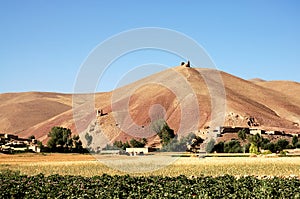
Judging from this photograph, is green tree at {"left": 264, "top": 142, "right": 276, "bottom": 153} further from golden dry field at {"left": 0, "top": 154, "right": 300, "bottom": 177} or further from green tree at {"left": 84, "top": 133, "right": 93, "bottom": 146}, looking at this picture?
green tree at {"left": 84, "top": 133, "right": 93, "bottom": 146}

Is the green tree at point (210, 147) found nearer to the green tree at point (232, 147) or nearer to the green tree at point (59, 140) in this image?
the green tree at point (232, 147)

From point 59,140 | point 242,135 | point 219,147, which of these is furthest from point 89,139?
point 242,135

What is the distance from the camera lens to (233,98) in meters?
196

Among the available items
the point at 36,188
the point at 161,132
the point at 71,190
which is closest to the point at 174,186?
the point at 71,190

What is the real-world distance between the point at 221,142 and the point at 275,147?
528 inches

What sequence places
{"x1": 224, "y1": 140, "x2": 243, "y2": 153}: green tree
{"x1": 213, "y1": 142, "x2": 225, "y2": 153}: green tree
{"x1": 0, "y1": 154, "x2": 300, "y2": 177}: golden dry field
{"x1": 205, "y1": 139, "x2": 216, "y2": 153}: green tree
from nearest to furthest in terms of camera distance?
{"x1": 0, "y1": 154, "x2": 300, "y2": 177}: golden dry field, {"x1": 224, "y1": 140, "x2": 243, "y2": 153}: green tree, {"x1": 205, "y1": 139, "x2": 216, "y2": 153}: green tree, {"x1": 213, "y1": 142, "x2": 225, "y2": 153}: green tree

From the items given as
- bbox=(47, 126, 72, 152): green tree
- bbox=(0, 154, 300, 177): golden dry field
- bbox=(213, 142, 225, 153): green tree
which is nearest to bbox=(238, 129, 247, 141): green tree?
bbox=(213, 142, 225, 153): green tree

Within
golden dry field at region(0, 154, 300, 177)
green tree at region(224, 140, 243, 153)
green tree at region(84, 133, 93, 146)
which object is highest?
green tree at region(84, 133, 93, 146)

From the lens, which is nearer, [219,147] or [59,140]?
[219,147]

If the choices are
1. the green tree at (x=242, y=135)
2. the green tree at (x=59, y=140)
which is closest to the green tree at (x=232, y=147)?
the green tree at (x=242, y=135)

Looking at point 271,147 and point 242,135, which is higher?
point 242,135

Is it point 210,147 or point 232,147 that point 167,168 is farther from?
point 210,147

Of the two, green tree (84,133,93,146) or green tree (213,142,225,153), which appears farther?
green tree (84,133,93,146)

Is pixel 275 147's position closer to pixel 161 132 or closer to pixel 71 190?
pixel 161 132
